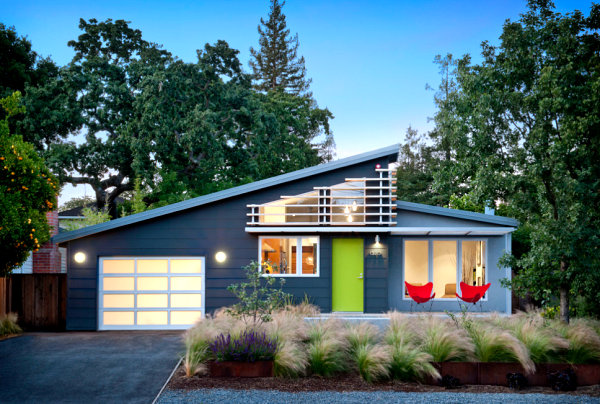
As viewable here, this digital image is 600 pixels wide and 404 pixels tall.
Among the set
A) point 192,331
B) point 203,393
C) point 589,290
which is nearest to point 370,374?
point 203,393

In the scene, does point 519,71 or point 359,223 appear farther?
point 359,223

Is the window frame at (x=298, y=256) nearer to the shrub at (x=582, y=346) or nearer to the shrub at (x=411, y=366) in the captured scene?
the shrub at (x=411, y=366)

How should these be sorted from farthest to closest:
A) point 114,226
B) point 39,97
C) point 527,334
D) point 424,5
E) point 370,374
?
point 39,97, point 424,5, point 114,226, point 527,334, point 370,374

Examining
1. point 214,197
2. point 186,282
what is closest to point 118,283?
point 186,282

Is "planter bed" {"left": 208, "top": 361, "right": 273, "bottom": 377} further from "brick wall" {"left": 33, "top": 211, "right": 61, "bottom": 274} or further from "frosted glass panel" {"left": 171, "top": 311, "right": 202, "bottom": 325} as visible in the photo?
"brick wall" {"left": 33, "top": 211, "right": 61, "bottom": 274}

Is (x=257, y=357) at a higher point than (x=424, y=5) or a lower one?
lower

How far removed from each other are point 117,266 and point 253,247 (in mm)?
3186

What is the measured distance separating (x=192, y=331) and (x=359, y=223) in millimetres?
4985

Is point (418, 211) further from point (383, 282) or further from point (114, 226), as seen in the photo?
point (114, 226)

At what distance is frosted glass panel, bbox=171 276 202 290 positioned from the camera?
11578 mm

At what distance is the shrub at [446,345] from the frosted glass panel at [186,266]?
6.08m

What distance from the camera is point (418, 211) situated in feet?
39.1

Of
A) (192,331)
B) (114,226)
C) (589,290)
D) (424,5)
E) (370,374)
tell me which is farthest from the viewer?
(424,5)

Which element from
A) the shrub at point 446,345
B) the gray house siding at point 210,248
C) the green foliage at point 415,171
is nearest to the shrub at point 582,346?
the shrub at point 446,345
